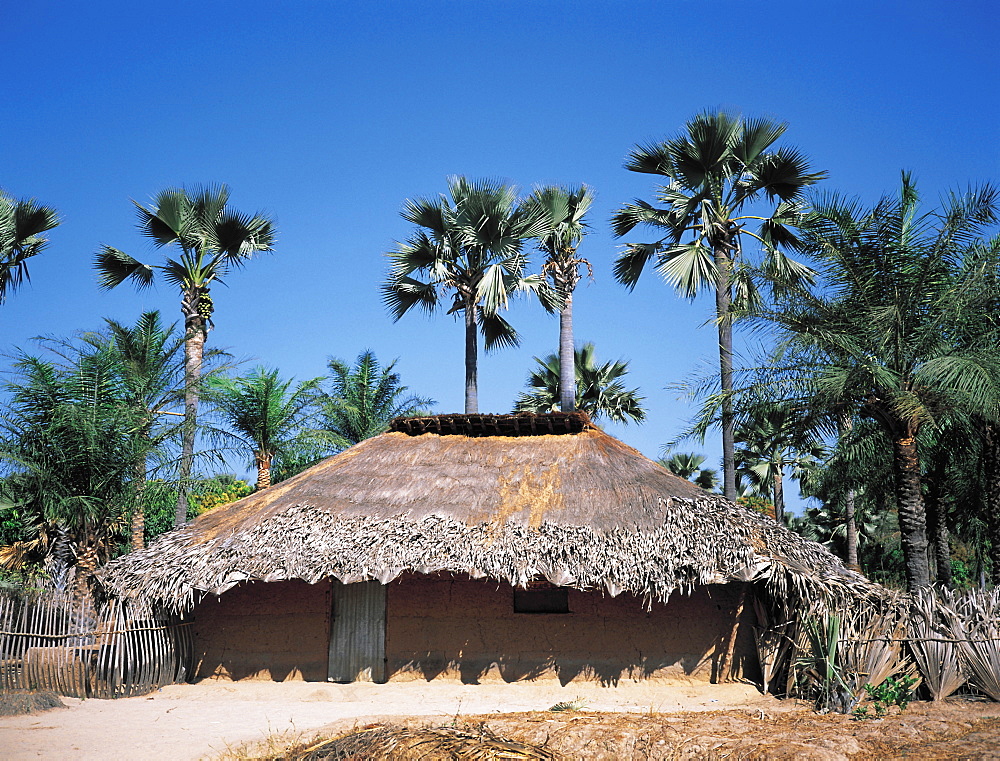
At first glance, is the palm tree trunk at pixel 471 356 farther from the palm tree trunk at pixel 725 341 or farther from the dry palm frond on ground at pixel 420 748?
the dry palm frond on ground at pixel 420 748

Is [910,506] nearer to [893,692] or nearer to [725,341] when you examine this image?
[893,692]

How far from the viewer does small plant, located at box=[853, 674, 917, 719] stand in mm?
10594

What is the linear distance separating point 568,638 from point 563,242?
37.5 ft

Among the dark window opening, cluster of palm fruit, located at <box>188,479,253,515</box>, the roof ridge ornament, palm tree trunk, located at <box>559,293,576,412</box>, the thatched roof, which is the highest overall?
palm tree trunk, located at <box>559,293,576,412</box>

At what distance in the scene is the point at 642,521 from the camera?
40.3ft

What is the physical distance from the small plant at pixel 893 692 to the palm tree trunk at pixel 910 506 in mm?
1827

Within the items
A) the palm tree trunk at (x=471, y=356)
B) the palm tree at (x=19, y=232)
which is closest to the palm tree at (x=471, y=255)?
the palm tree trunk at (x=471, y=356)

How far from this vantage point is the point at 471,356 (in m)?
21.2

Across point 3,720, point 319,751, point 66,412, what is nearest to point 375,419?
point 66,412

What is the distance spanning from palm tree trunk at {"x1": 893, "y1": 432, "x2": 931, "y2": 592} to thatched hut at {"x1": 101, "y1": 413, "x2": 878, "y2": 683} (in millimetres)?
1499

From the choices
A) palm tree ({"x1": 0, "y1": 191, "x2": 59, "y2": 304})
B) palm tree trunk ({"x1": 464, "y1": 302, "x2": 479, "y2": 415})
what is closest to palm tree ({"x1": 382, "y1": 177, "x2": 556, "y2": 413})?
palm tree trunk ({"x1": 464, "y1": 302, "x2": 479, "y2": 415})

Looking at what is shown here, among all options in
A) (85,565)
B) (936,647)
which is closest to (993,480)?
(936,647)

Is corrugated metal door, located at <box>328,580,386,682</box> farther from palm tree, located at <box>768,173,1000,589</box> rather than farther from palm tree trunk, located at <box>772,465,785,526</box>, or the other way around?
palm tree trunk, located at <box>772,465,785,526</box>

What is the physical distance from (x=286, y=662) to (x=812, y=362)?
29.7ft
